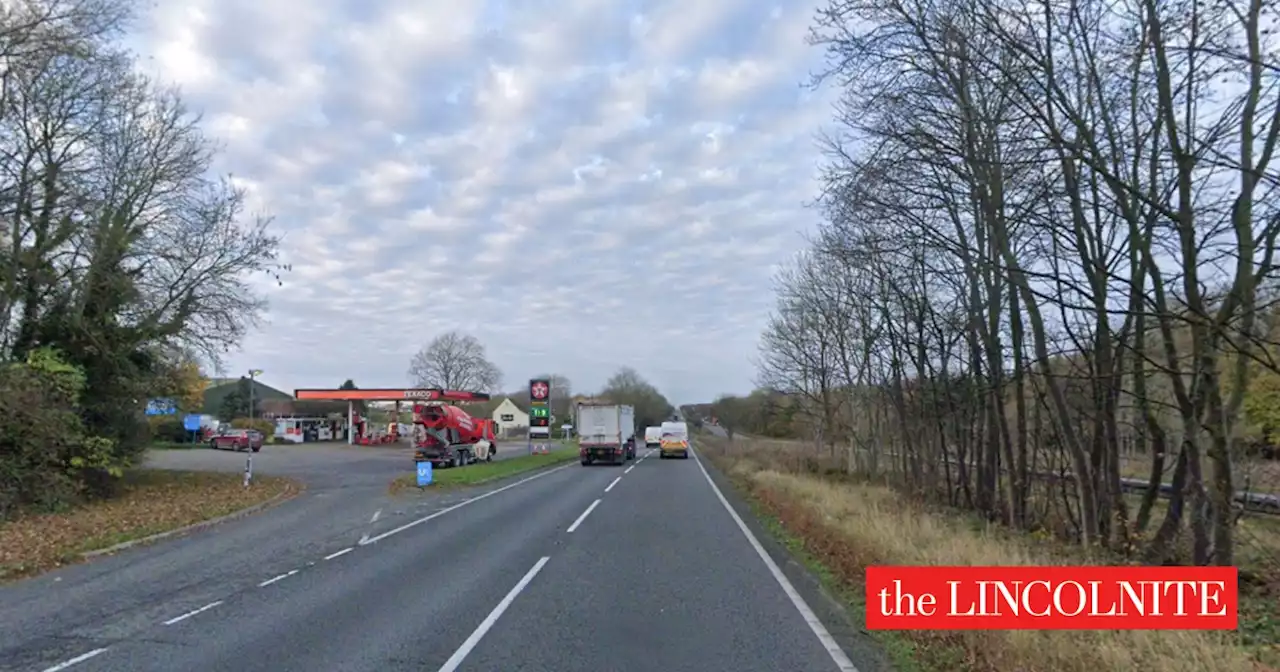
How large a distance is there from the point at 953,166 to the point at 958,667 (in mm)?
7517

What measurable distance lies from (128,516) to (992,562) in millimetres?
18236

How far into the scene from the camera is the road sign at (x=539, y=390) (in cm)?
5572

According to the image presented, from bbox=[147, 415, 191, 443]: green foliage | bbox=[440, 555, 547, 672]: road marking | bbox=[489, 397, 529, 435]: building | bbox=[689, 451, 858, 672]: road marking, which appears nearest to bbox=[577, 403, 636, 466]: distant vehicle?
bbox=[689, 451, 858, 672]: road marking

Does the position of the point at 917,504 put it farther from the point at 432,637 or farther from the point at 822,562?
the point at 432,637

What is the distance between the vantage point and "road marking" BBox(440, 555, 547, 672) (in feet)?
23.2

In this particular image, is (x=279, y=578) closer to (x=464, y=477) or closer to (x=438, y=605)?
(x=438, y=605)

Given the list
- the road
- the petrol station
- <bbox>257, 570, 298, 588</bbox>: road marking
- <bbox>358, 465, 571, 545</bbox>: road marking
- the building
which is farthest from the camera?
the building

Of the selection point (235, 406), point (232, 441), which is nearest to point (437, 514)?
point (232, 441)

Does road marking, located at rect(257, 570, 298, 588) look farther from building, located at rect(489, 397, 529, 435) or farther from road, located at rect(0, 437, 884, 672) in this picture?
building, located at rect(489, 397, 529, 435)

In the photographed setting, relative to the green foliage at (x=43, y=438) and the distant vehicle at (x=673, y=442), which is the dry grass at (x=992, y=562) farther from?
the distant vehicle at (x=673, y=442)

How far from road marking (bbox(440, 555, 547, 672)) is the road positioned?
3cm

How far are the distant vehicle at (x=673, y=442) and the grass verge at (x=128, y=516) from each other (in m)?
34.7

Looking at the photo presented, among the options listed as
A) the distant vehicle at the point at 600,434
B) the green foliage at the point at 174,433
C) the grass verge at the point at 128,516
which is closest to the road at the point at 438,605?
the grass verge at the point at 128,516

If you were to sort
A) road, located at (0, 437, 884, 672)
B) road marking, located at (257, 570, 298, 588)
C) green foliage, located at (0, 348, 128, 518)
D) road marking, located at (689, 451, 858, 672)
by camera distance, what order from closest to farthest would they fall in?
1. road marking, located at (689, 451, 858, 672)
2. road, located at (0, 437, 884, 672)
3. road marking, located at (257, 570, 298, 588)
4. green foliage, located at (0, 348, 128, 518)
